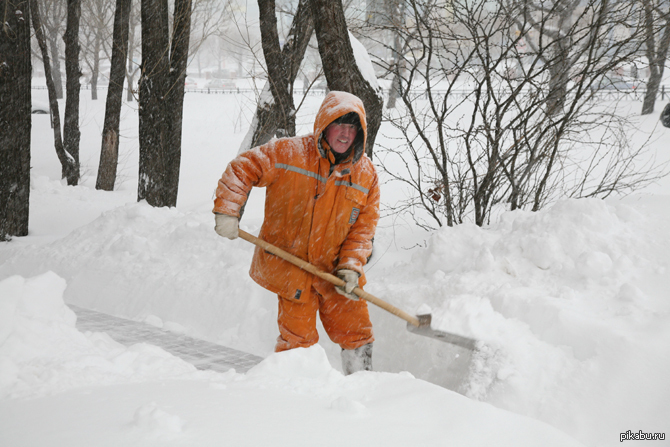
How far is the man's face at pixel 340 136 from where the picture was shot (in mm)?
3152

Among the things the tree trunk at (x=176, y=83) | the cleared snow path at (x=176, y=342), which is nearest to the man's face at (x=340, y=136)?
the cleared snow path at (x=176, y=342)

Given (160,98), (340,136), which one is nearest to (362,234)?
(340,136)

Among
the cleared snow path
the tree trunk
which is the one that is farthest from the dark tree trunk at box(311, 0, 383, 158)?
the tree trunk

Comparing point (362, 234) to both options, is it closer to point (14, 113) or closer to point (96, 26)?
point (14, 113)

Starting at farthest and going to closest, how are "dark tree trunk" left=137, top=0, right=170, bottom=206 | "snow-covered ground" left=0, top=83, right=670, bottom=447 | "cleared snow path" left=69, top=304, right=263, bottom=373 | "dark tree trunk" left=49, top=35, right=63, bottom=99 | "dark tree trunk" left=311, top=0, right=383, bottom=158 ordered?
"dark tree trunk" left=49, top=35, right=63, bottom=99, "dark tree trunk" left=137, top=0, right=170, bottom=206, "dark tree trunk" left=311, top=0, right=383, bottom=158, "cleared snow path" left=69, top=304, right=263, bottom=373, "snow-covered ground" left=0, top=83, right=670, bottom=447

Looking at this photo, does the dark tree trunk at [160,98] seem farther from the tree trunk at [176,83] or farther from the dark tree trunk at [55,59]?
the dark tree trunk at [55,59]

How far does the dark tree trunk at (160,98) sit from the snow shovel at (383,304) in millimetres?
4316

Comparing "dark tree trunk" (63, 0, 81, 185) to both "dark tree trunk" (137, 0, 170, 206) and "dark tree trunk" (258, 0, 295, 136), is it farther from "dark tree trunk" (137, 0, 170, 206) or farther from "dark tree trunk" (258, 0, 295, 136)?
"dark tree trunk" (258, 0, 295, 136)

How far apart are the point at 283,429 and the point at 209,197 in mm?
11730

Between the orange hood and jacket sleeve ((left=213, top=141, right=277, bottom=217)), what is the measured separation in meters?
0.29

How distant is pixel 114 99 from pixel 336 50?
8.33m

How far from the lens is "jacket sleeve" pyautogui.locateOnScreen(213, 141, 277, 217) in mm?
3162

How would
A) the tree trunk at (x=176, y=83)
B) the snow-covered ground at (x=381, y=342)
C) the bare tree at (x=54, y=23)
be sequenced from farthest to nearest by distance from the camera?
the bare tree at (x=54, y=23) < the tree trunk at (x=176, y=83) < the snow-covered ground at (x=381, y=342)

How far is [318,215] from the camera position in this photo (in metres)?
3.24
